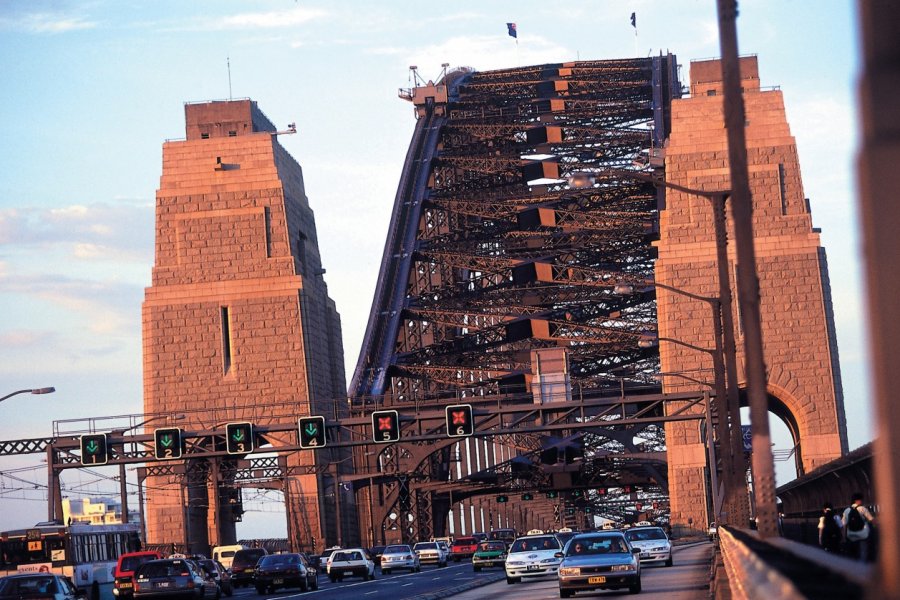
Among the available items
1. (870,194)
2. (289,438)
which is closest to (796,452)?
(289,438)

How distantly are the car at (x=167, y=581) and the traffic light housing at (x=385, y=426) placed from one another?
2406 centimetres

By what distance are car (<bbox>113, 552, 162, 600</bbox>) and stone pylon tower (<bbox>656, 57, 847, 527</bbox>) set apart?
4438cm

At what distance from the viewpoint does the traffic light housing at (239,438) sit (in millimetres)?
72375

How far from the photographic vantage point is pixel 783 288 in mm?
96500

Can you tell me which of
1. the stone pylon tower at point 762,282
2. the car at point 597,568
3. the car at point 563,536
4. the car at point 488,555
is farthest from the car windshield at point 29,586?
the stone pylon tower at point 762,282

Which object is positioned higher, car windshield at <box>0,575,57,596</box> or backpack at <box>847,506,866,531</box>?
backpack at <box>847,506,866,531</box>

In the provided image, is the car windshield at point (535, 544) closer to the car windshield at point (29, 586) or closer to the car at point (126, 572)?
the car at point (126, 572)

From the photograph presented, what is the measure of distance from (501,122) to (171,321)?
46949 mm

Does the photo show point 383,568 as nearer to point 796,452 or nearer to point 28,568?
point 28,568

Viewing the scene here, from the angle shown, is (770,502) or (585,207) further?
(585,207)

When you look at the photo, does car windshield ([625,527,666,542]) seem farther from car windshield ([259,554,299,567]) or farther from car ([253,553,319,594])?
car windshield ([259,554,299,567])

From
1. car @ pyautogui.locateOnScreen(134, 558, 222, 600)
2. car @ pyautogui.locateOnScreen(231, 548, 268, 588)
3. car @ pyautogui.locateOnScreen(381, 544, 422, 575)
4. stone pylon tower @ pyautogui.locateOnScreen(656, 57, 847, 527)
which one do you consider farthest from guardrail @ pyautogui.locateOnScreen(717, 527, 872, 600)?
stone pylon tower @ pyautogui.locateOnScreen(656, 57, 847, 527)

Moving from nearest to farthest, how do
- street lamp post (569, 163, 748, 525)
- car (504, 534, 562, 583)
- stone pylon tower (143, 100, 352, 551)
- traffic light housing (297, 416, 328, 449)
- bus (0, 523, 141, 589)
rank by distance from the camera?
street lamp post (569, 163, 748, 525), car (504, 534, 562, 583), bus (0, 523, 141, 589), traffic light housing (297, 416, 328, 449), stone pylon tower (143, 100, 352, 551)

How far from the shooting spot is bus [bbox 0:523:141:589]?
5291 centimetres
